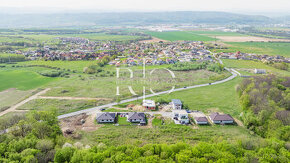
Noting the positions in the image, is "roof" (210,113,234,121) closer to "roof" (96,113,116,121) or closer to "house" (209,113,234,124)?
"house" (209,113,234,124)

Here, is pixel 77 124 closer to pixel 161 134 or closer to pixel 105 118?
pixel 105 118

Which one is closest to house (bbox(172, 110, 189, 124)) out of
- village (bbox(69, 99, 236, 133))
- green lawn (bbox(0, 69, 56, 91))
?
village (bbox(69, 99, 236, 133))

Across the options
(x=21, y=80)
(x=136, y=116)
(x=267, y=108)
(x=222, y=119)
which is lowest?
(x=222, y=119)

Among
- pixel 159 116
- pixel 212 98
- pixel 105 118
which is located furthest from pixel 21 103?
pixel 212 98

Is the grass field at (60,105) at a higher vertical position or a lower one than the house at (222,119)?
higher

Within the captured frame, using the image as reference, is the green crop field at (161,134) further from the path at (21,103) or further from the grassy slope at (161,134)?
the path at (21,103)

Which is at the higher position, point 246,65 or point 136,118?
point 246,65

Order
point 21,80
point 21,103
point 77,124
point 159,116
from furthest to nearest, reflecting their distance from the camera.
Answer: point 21,80
point 21,103
point 159,116
point 77,124

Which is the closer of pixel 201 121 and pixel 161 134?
pixel 161 134

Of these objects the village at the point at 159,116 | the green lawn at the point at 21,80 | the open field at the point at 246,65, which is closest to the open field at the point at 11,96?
the green lawn at the point at 21,80
